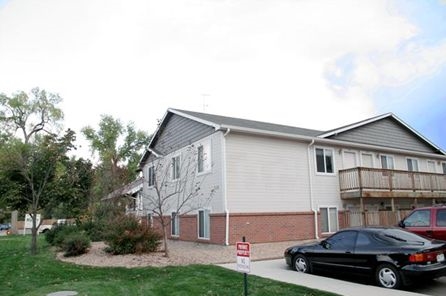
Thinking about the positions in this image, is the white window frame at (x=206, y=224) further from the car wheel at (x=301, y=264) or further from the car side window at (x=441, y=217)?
the car side window at (x=441, y=217)

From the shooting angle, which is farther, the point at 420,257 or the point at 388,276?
the point at 388,276

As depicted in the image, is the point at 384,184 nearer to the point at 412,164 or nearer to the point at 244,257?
the point at 412,164

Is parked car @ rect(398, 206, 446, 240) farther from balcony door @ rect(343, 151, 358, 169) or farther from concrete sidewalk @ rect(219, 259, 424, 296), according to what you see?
balcony door @ rect(343, 151, 358, 169)

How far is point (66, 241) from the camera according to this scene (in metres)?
15.1

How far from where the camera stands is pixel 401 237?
30.9ft

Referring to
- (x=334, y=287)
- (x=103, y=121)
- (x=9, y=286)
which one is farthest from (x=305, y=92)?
(x=103, y=121)

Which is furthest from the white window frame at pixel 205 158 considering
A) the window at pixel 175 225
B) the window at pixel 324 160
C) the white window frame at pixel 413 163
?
the white window frame at pixel 413 163

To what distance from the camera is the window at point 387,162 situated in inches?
920

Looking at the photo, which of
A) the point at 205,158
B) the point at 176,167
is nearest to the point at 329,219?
the point at 205,158

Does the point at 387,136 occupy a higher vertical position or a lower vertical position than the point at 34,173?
higher

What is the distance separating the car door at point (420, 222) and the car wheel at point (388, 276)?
3.51 meters

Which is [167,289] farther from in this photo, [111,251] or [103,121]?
[103,121]

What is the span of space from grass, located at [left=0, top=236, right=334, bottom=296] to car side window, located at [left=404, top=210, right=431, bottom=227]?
5.53 metres

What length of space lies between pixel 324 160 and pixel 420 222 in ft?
28.9
